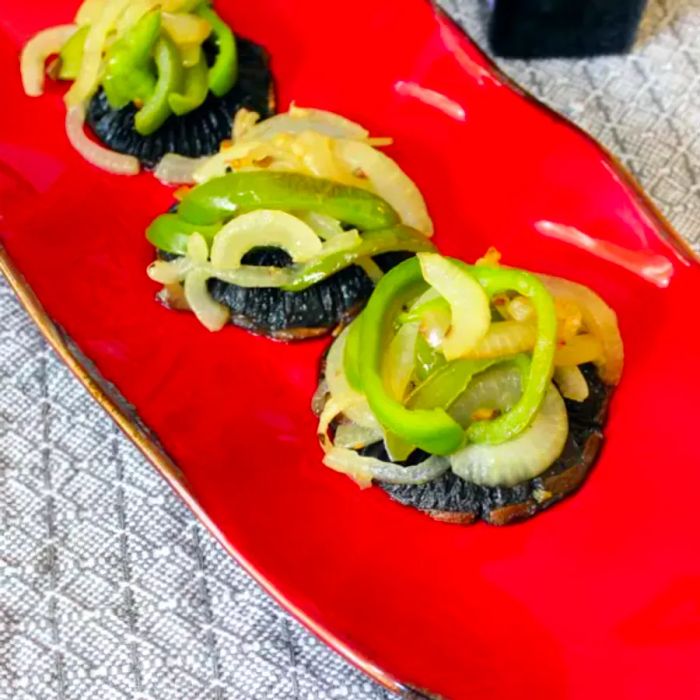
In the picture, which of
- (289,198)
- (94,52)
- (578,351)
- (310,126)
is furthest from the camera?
(94,52)

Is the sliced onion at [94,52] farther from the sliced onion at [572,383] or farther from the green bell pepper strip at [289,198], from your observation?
the sliced onion at [572,383]

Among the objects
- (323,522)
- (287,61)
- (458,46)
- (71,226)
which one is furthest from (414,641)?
(287,61)

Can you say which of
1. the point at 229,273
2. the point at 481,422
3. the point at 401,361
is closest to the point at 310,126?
the point at 229,273

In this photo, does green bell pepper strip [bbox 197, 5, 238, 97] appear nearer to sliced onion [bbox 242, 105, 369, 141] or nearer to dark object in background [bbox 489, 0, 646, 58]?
sliced onion [bbox 242, 105, 369, 141]

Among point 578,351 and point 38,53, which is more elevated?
point 578,351

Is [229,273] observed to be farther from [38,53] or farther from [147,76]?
[38,53]

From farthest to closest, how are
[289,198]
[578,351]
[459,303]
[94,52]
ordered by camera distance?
1. [94,52]
2. [289,198]
3. [578,351]
4. [459,303]

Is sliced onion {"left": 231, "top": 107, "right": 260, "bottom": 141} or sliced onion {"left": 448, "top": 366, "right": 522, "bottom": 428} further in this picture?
sliced onion {"left": 231, "top": 107, "right": 260, "bottom": 141}

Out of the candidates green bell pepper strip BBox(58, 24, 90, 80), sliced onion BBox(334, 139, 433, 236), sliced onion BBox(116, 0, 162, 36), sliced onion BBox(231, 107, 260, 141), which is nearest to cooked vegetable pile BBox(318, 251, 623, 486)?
sliced onion BBox(334, 139, 433, 236)
